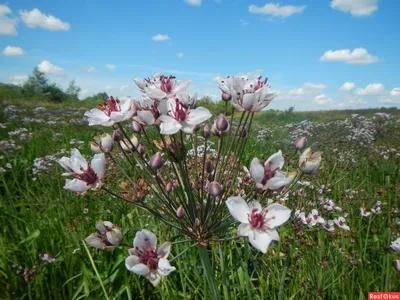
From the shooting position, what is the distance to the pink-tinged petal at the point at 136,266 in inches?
53.1

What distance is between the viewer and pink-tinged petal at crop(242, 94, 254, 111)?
1.62 metres

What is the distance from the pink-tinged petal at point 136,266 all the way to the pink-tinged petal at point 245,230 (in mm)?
487

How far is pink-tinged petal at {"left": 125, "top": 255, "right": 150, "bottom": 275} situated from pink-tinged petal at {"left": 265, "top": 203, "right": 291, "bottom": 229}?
64cm

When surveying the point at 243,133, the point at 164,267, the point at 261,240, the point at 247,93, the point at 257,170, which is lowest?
the point at 164,267

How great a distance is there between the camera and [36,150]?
6645 mm

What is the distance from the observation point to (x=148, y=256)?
1.45m

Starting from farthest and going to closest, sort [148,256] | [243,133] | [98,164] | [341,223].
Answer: [341,223], [243,133], [98,164], [148,256]

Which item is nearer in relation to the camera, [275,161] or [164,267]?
[164,267]

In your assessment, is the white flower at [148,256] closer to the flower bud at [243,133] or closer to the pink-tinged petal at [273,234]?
the pink-tinged petal at [273,234]

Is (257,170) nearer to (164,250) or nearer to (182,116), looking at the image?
(182,116)

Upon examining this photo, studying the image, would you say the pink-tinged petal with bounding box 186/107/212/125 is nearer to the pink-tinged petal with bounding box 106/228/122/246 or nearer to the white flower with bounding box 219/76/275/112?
the white flower with bounding box 219/76/275/112

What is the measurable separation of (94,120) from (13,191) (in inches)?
182

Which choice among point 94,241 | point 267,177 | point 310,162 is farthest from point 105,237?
point 310,162

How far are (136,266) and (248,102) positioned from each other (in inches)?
41.9
